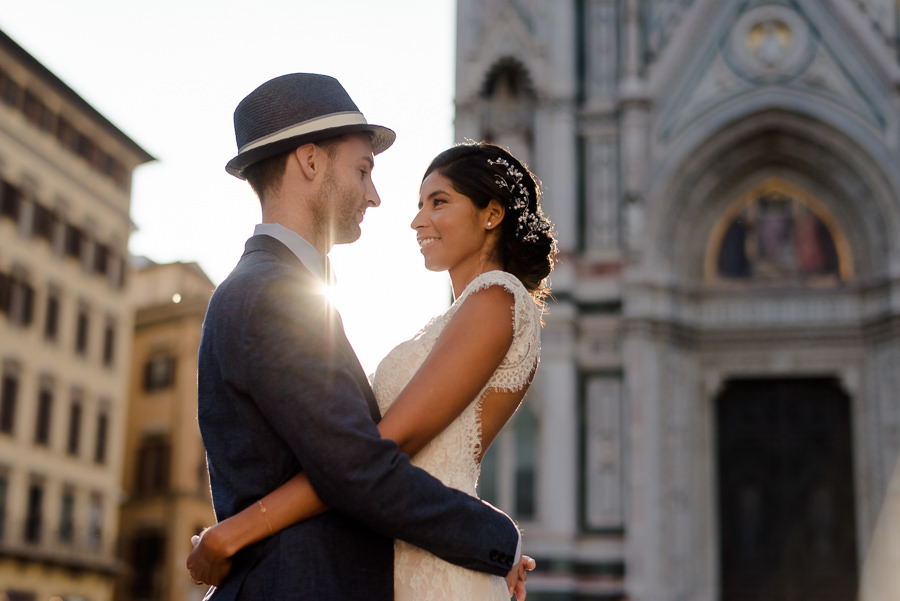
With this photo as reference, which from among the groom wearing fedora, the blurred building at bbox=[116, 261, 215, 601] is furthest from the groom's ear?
the blurred building at bbox=[116, 261, 215, 601]

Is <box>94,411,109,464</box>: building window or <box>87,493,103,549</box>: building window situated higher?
<box>94,411,109,464</box>: building window

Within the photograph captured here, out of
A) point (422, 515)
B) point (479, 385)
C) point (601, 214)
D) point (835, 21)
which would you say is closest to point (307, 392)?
point (422, 515)

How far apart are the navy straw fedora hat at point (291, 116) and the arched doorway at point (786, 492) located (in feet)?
59.7

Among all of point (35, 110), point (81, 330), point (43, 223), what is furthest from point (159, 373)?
point (35, 110)

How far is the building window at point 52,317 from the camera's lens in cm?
3172

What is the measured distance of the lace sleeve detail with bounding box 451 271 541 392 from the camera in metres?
3.11

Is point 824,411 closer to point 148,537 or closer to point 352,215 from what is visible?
point 352,215

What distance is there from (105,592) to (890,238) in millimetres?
23884

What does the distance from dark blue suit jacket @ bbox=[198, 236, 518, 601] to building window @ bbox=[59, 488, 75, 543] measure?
103 ft

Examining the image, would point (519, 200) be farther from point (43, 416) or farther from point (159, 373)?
point (159, 373)

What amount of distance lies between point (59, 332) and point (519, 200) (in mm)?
30491

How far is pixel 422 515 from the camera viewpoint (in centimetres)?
261

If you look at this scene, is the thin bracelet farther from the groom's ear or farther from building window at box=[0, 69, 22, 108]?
building window at box=[0, 69, 22, 108]

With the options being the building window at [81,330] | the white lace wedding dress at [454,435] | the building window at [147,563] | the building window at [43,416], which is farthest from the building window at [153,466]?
the white lace wedding dress at [454,435]
